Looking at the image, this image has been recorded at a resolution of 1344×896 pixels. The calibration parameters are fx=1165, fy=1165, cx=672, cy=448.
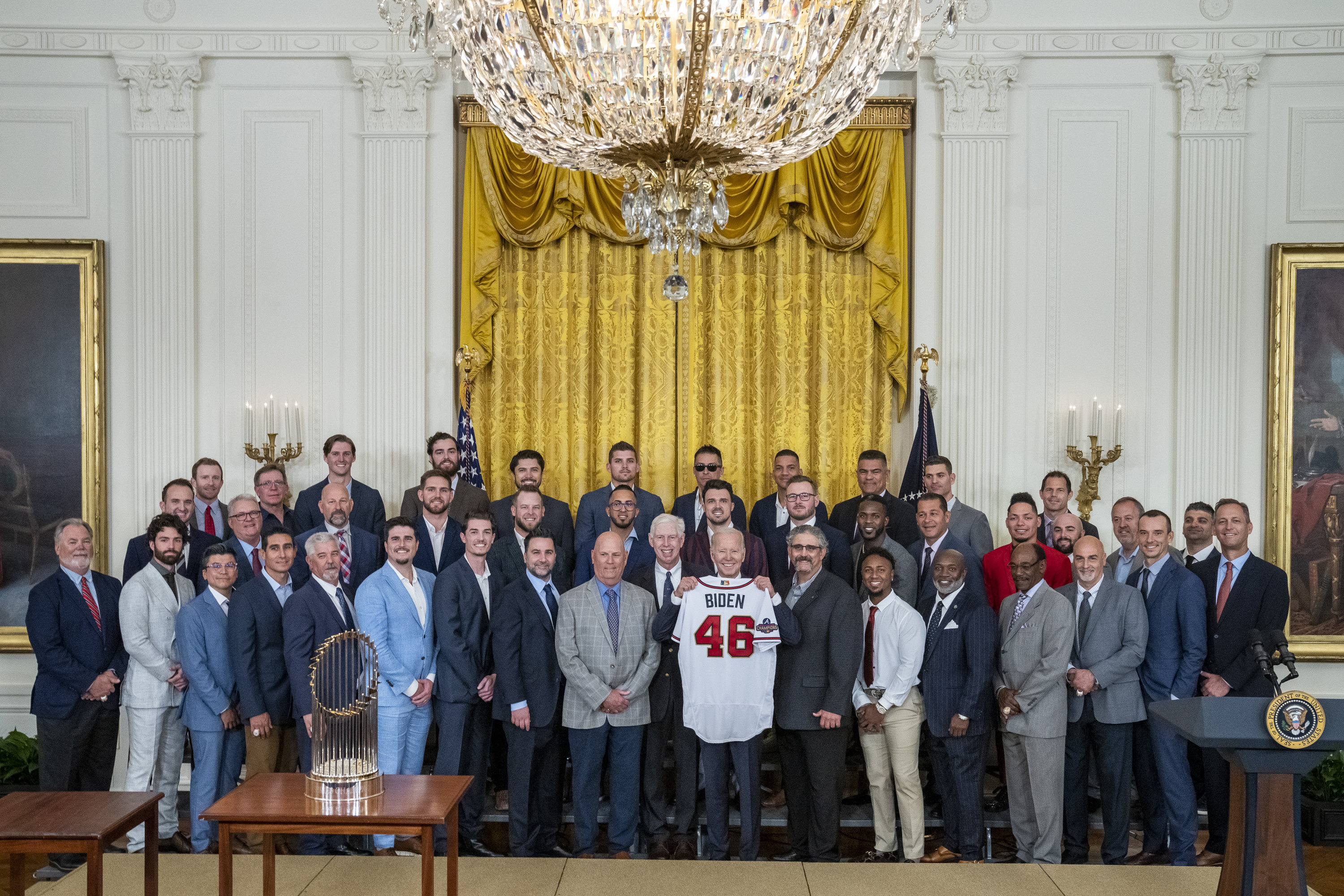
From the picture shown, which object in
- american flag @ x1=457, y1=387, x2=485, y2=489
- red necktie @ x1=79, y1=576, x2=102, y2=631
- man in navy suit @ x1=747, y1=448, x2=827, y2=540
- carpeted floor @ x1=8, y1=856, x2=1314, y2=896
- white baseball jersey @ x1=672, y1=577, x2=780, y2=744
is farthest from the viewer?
american flag @ x1=457, y1=387, x2=485, y2=489

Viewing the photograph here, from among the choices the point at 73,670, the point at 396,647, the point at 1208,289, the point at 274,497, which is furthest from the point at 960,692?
the point at 73,670

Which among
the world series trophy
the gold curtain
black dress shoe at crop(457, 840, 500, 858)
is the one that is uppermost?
the gold curtain

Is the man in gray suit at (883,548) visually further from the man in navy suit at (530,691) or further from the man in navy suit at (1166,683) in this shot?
the man in navy suit at (530,691)

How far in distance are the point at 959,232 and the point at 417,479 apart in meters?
4.21

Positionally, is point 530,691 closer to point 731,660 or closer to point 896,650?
point 731,660

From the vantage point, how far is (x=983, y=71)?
8.13 metres

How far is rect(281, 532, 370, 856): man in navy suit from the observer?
5746mm

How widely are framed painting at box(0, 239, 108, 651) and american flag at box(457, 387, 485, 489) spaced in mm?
2569

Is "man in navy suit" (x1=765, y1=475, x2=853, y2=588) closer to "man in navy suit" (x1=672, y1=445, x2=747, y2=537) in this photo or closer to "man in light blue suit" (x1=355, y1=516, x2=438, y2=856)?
"man in navy suit" (x1=672, y1=445, x2=747, y2=537)

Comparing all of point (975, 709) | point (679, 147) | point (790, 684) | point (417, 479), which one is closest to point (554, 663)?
point (790, 684)

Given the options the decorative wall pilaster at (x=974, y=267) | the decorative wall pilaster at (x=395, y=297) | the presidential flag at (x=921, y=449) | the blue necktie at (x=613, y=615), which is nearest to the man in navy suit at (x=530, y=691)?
the blue necktie at (x=613, y=615)

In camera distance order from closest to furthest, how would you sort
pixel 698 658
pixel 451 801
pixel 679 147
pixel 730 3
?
1. pixel 730 3
2. pixel 679 147
3. pixel 451 801
4. pixel 698 658

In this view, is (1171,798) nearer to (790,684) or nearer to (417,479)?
(790,684)

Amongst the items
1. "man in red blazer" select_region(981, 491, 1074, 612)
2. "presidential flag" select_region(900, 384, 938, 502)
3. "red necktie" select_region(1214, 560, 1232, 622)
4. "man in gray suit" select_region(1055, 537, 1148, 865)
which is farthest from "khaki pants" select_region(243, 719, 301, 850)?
"red necktie" select_region(1214, 560, 1232, 622)
